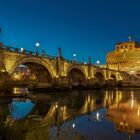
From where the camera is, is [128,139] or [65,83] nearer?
[128,139]

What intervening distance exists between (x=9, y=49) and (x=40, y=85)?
17295 mm

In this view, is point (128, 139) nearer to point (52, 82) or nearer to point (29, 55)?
point (29, 55)

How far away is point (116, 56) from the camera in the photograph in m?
174

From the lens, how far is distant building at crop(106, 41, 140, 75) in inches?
6353

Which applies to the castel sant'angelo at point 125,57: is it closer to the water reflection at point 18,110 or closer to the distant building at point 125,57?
the distant building at point 125,57

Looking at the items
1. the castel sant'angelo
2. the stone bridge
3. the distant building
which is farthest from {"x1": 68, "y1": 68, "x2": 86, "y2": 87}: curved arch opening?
the distant building

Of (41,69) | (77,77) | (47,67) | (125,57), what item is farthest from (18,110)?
(125,57)

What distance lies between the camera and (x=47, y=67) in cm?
5556

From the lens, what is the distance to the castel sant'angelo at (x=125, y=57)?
16015 centimetres

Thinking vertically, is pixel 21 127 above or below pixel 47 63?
below

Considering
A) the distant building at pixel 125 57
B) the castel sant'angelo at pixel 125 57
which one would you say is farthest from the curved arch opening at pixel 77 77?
the distant building at pixel 125 57

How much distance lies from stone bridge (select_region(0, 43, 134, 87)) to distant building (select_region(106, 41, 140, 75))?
3017 inches

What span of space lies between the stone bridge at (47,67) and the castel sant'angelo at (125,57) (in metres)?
75.6

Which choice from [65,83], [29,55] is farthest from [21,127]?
[65,83]
